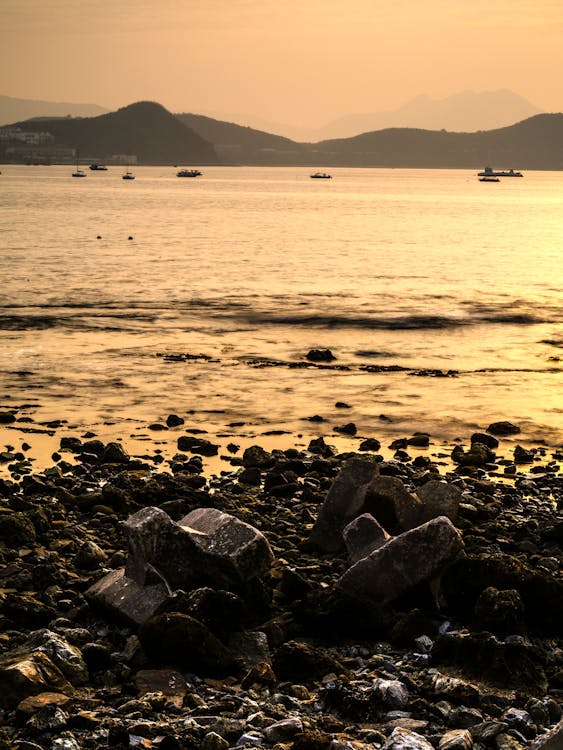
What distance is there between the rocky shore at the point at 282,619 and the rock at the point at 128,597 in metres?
0.02

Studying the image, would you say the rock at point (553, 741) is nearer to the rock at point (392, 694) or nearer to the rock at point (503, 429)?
the rock at point (392, 694)

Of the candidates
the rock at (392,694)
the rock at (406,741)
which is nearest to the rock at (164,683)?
the rock at (392,694)

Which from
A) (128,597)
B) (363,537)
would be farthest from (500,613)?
(128,597)

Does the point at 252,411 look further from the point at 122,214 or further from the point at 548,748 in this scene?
the point at 122,214

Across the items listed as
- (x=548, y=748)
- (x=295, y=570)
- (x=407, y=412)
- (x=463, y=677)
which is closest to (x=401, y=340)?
(x=407, y=412)

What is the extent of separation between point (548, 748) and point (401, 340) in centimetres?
2509

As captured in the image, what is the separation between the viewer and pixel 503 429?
20.4 metres

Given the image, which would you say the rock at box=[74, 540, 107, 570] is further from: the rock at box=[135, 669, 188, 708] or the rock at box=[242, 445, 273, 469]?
the rock at box=[242, 445, 273, 469]

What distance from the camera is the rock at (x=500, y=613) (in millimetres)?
10078

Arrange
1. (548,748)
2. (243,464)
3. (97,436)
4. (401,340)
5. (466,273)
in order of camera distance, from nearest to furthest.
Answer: (548,748)
(243,464)
(97,436)
(401,340)
(466,273)

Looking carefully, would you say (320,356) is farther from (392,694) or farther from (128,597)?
(392,694)

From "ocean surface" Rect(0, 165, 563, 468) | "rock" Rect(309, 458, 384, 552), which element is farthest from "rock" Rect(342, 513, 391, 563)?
"ocean surface" Rect(0, 165, 563, 468)

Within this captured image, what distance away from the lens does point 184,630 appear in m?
9.47

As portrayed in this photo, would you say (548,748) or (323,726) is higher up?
(548,748)
